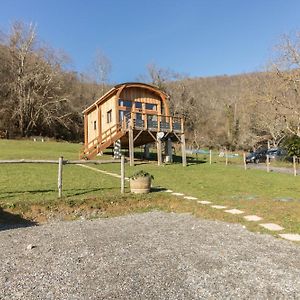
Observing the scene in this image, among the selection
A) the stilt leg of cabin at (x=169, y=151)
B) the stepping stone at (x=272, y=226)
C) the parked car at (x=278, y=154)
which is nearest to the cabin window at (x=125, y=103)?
the stilt leg of cabin at (x=169, y=151)

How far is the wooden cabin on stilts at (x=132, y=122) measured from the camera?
22.5 m

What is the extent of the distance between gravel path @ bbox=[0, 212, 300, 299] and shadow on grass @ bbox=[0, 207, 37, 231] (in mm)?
704

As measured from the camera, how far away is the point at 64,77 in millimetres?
50125

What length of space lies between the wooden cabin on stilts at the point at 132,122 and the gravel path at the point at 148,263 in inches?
571

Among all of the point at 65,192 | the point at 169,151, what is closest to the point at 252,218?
the point at 65,192

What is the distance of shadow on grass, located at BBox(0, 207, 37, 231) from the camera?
7912 millimetres

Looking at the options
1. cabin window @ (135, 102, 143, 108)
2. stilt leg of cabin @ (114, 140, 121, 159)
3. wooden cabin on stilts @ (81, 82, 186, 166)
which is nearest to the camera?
wooden cabin on stilts @ (81, 82, 186, 166)

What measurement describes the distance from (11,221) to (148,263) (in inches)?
198

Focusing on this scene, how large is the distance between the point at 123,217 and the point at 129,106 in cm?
1758

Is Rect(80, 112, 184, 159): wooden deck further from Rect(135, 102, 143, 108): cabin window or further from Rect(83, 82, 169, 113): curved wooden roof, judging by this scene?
Rect(83, 82, 169, 113): curved wooden roof

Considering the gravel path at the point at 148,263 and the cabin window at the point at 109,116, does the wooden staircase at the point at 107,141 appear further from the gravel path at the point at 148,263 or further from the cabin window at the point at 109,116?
the gravel path at the point at 148,263

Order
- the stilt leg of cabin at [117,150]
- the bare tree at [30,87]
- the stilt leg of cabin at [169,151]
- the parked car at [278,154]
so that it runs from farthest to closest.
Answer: the bare tree at [30,87] → the parked car at [278,154] → the stilt leg of cabin at [169,151] → the stilt leg of cabin at [117,150]

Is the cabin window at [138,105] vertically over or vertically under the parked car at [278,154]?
over

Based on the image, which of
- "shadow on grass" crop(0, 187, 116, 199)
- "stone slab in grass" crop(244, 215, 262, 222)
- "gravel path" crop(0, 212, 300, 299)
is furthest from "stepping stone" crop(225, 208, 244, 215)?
"shadow on grass" crop(0, 187, 116, 199)
